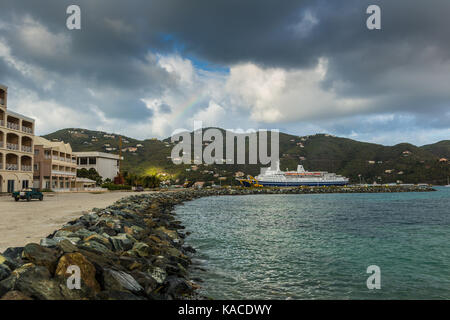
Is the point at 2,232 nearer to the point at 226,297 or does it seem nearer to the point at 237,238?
the point at 226,297

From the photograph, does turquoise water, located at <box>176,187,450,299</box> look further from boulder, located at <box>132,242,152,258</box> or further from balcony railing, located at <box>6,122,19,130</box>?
balcony railing, located at <box>6,122,19,130</box>

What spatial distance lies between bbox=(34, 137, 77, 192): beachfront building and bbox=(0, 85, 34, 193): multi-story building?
25.0ft

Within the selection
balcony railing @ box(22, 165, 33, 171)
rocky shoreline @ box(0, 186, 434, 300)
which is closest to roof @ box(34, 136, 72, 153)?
balcony railing @ box(22, 165, 33, 171)

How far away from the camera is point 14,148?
49625 millimetres

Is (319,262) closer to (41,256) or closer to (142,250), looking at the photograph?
(142,250)

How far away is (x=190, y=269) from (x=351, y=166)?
676 feet

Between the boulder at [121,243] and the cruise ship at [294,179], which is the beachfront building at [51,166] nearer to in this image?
the boulder at [121,243]

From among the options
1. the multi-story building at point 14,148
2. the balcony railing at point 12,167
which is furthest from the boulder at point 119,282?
the balcony railing at point 12,167

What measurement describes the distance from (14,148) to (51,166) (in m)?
12.9

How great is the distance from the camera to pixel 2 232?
35.7ft

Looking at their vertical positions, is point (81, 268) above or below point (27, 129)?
below

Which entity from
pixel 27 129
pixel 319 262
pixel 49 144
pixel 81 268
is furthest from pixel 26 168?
pixel 319 262

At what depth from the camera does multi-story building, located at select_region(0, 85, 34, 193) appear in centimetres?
4651
